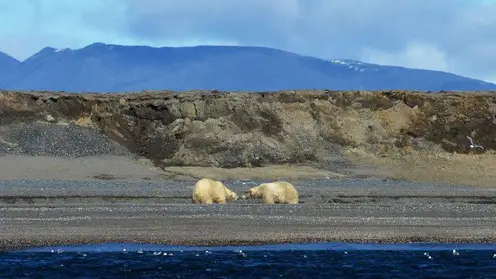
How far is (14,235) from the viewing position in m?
24.1

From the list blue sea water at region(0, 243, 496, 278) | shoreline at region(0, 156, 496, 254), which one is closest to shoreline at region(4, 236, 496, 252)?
shoreline at region(0, 156, 496, 254)

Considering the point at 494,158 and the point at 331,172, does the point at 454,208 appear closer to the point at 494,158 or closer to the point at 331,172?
the point at 331,172

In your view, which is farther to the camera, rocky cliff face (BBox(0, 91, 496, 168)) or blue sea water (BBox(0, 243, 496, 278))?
rocky cliff face (BBox(0, 91, 496, 168))

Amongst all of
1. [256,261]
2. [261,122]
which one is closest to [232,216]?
[256,261]

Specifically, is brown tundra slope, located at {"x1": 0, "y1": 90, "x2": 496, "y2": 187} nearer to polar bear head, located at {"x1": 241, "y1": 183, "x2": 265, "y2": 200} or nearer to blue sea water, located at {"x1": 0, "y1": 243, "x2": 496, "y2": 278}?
polar bear head, located at {"x1": 241, "y1": 183, "x2": 265, "y2": 200}

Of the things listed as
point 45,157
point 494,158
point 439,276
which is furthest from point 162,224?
point 494,158

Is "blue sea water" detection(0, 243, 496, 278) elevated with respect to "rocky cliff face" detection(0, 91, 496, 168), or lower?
lower

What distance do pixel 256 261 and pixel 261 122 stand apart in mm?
28232

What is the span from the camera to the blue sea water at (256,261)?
1933 cm

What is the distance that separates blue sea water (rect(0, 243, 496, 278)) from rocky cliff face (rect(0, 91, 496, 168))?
22.4 meters

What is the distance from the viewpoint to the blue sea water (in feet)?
→ 63.4

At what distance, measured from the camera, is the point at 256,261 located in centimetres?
2078

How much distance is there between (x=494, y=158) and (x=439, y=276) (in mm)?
29440

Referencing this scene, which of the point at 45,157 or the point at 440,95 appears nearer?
the point at 45,157
